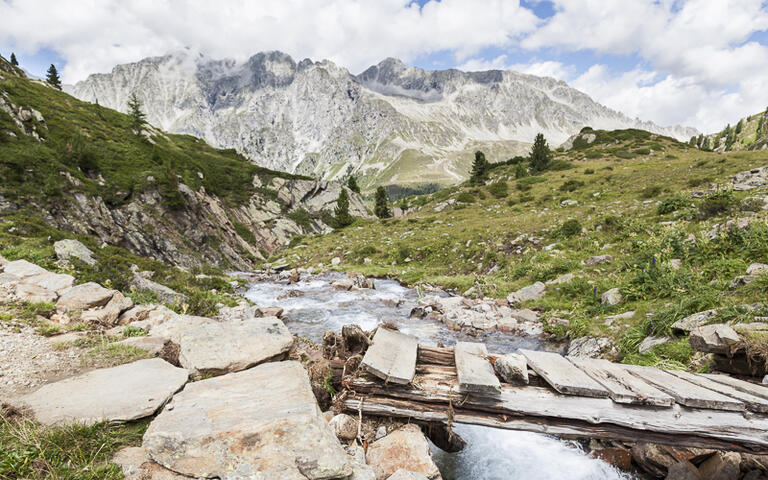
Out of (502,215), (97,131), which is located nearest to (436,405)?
(502,215)

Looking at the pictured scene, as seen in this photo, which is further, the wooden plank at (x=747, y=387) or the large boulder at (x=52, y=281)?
the large boulder at (x=52, y=281)

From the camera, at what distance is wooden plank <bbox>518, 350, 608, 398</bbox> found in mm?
4105

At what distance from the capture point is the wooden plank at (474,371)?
4074 mm

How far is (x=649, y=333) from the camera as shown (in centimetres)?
800

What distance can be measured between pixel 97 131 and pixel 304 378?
53.9 metres

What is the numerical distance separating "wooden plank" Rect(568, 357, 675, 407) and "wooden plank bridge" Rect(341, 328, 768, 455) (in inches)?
0.5

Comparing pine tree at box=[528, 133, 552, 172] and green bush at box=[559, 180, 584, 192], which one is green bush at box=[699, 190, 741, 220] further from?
pine tree at box=[528, 133, 552, 172]

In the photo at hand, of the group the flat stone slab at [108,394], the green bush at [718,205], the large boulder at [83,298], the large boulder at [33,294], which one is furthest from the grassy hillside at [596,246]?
the large boulder at [33,294]

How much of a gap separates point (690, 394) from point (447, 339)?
7538 millimetres

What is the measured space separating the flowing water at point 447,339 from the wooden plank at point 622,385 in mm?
1671

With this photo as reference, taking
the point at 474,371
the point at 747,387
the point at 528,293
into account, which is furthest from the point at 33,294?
the point at 528,293

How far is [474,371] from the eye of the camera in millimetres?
4438

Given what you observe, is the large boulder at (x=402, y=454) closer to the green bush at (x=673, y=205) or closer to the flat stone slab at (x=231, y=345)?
the flat stone slab at (x=231, y=345)

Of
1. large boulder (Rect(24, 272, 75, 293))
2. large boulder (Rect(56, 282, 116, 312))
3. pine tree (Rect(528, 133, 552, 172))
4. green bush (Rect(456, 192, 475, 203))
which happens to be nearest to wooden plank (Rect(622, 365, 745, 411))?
large boulder (Rect(56, 282, 116, 312))
